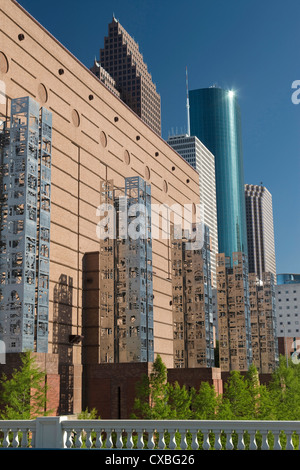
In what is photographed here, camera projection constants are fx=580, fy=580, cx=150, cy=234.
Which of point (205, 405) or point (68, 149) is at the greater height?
point (68, 149)

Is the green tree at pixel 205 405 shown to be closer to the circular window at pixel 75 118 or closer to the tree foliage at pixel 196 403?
the tree foliage at pixel 196 403

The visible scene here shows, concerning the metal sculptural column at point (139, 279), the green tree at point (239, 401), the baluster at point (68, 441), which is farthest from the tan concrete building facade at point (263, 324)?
the baluster at point (68, 441)

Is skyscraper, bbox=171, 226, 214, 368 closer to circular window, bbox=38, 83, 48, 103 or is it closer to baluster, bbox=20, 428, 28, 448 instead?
circular window, bbox=38, 83, 48, 103

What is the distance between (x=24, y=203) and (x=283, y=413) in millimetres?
30153

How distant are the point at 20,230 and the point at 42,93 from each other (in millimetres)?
13450

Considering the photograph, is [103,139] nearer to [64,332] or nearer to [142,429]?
[64,332]

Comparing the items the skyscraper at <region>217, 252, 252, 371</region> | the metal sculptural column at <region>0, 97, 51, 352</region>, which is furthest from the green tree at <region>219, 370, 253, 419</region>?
the skyscraper at <region>217, 252, 252, 371</region>

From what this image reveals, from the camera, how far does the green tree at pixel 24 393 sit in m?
32.7

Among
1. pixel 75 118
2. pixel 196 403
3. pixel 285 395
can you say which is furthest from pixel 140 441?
pixel 285 395

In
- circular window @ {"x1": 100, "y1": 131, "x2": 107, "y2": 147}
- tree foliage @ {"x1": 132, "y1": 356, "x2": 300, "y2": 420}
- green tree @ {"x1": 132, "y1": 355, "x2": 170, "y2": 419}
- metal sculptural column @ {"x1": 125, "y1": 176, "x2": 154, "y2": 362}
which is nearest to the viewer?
green tree @ {"x1": 132, "y1": 355, "x2": 170, "y2": 419}

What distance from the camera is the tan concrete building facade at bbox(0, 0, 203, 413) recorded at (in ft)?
147

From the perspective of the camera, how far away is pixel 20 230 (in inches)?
1651

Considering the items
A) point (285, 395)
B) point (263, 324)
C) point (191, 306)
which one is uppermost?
point (191, 306)
